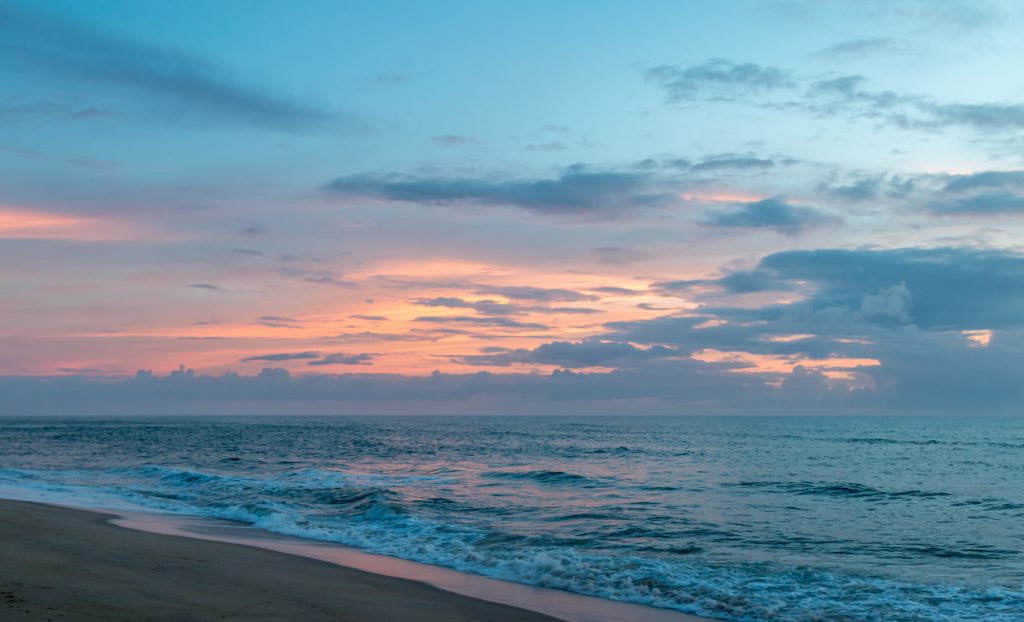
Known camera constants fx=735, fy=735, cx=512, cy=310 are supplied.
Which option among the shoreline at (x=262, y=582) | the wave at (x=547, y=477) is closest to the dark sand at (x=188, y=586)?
the shoreline at (x=262, y=582)

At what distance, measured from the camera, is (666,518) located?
21297 mm

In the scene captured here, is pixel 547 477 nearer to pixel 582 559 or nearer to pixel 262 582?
pixel 582 559

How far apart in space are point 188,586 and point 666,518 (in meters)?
14.2

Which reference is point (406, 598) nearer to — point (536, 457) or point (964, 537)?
point (964, 537)

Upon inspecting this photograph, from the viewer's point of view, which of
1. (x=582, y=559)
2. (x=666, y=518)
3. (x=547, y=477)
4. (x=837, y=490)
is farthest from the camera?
(x=547, y=477)

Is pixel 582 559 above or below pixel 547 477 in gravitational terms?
above

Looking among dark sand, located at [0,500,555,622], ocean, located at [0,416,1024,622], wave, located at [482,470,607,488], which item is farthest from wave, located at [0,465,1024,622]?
wave, located at [482,470,607,488]

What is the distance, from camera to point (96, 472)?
115 ft

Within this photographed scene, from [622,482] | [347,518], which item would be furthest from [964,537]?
Answer: [347,518]

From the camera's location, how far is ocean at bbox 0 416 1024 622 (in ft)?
43.2

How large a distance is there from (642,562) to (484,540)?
447cm

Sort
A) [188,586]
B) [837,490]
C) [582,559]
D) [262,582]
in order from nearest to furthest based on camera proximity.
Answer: [188,586], [262,582], [582,559], [837,490]

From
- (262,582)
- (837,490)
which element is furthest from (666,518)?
(262,582)

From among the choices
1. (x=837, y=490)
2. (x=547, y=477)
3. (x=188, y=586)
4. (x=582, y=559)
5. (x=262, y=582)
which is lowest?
(x=547, y=477)
